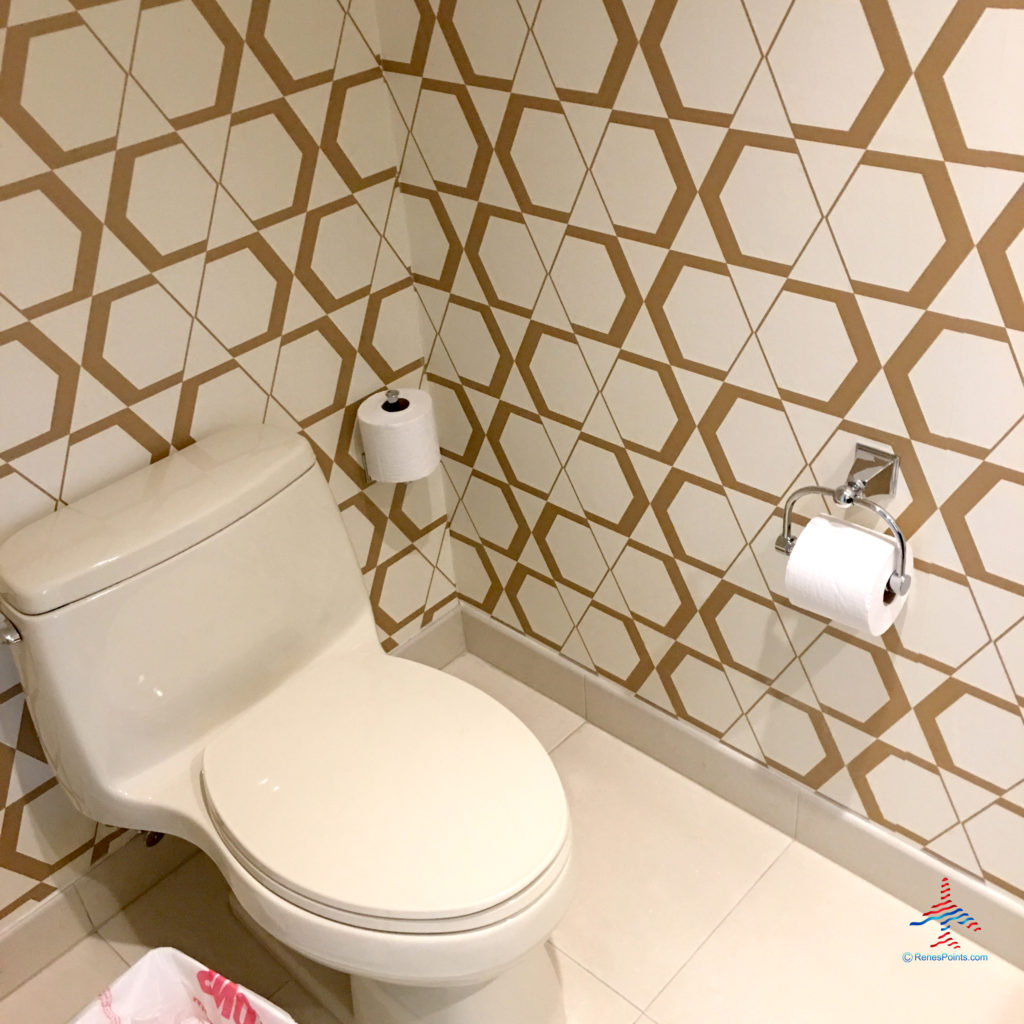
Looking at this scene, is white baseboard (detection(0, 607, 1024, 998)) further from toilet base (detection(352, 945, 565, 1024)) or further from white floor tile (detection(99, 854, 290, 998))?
toilet base (detection(352, 945, 565, 1024))

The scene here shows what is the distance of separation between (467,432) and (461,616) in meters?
0.43

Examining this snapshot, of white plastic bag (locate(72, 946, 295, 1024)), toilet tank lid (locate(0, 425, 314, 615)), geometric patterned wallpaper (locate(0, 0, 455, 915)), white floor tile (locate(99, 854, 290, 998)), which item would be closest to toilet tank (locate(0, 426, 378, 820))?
toilet tank lid (locate(0, 425, 314, 615))

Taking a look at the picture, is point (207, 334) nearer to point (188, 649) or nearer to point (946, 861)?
point (188, 649)

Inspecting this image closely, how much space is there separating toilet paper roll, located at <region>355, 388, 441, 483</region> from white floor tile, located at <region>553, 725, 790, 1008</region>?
590 mm

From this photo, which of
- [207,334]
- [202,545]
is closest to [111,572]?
[202,545]

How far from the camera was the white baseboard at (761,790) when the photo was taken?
4.85 ft

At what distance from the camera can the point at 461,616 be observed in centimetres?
207

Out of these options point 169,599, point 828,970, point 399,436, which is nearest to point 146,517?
point 169,599

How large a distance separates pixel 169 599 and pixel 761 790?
3.17 feet

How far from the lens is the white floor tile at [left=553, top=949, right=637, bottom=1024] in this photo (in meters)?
1.47

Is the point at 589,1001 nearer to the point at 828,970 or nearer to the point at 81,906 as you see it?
the point at 828,970

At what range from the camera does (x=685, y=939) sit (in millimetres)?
1562

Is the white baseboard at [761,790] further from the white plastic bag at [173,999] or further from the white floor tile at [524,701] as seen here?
the white plastic bag at [173,999]

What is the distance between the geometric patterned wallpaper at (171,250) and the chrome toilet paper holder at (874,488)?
30.4 inches
